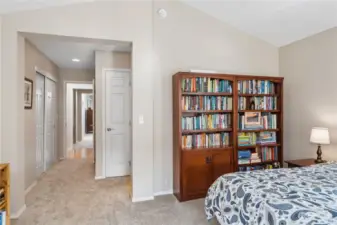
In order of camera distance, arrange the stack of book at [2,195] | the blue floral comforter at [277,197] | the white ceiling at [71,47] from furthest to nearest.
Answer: the white ceiling at [71,47], the stack of book at [2,195], the blue floral comforter at [277,197]

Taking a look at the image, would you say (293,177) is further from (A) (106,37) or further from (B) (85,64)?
(B) (85,64)

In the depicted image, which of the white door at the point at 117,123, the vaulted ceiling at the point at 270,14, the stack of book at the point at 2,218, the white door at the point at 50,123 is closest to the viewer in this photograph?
the stack of book at the point at 2,218

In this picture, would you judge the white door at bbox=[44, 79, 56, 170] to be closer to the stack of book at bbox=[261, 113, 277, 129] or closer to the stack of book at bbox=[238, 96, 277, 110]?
the stack of book at bbox=[238, 96, 277, 110]

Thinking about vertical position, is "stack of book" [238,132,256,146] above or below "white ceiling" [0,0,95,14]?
below

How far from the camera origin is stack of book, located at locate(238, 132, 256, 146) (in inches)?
134

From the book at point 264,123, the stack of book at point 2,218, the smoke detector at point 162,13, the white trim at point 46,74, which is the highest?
the smoke detector at point 162,13

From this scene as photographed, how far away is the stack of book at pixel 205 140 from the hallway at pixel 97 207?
2.56ft

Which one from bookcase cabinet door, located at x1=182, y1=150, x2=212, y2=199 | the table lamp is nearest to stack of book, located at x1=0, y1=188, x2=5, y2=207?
bookcase cabinet door, located at x1=182, y1=150, x2=212, y2=199

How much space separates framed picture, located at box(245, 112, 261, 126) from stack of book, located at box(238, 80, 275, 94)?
349 millimetres

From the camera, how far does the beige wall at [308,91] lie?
2987 mm

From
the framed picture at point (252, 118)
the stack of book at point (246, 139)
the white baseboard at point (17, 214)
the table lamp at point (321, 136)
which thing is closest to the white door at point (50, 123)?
the white baseboard at point (17, 214)

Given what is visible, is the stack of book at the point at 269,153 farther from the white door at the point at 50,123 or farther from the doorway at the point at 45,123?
the white door at the point at 50,123

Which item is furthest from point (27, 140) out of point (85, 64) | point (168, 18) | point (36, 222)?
point (168, 18)

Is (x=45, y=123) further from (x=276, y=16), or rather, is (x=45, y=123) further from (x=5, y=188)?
(x=276, y=16)
